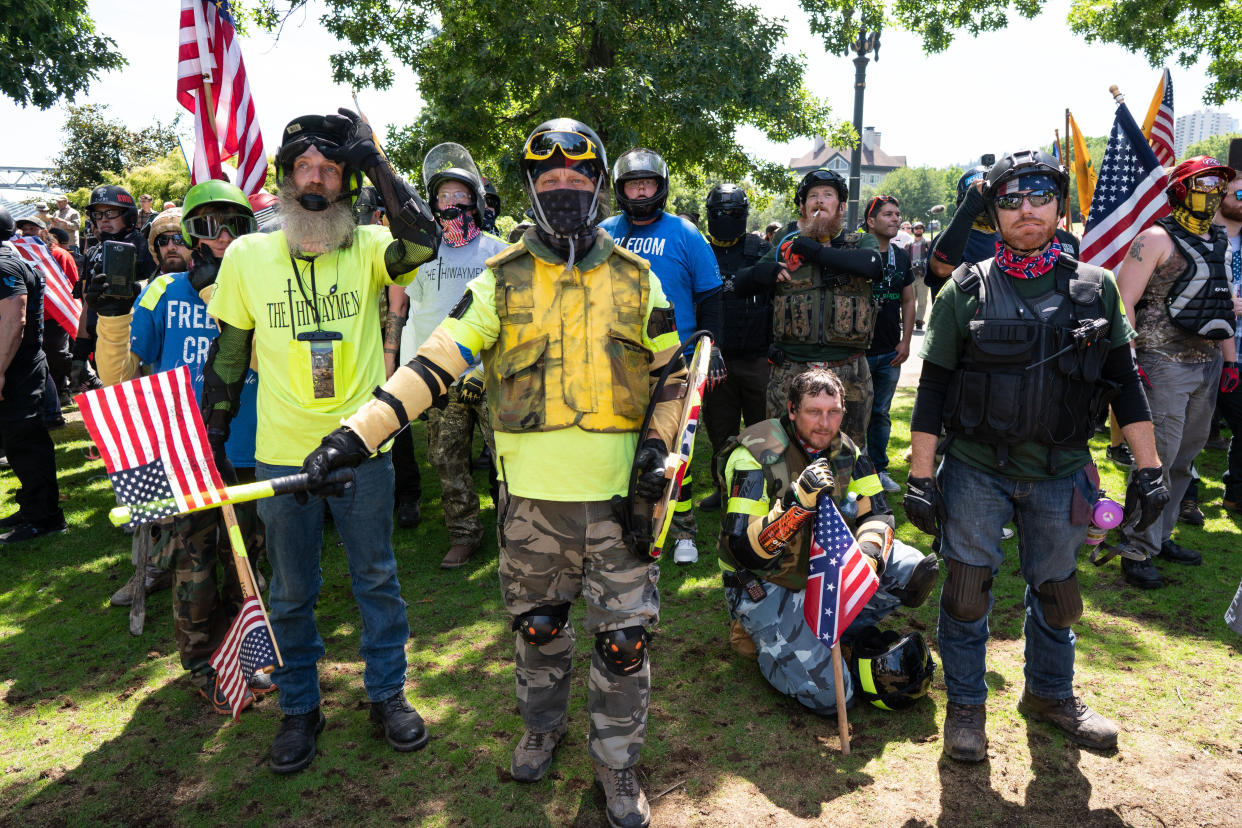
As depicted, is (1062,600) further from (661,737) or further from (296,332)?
(296,332)

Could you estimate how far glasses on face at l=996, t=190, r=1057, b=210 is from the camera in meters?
3.29

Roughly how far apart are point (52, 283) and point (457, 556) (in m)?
4.36

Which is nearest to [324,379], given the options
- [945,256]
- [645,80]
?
[945,256]

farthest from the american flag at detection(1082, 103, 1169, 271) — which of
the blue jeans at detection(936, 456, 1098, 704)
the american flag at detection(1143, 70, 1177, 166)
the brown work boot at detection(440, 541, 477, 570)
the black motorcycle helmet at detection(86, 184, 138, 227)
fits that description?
the black motorcycle helmet at detection(86, 184, 138, 227)

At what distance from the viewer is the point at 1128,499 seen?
346 centimetres

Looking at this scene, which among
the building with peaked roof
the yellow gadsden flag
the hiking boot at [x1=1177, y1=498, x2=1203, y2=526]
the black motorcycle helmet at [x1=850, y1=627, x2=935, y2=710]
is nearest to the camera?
the black motorcycle helmet at [x1=850, y1=627, x2=935, y2=710]

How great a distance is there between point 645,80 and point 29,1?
12383 mm

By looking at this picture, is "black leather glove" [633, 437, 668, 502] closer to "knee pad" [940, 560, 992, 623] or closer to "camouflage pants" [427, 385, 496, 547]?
"knee pad" [940, 560, 992, 623]

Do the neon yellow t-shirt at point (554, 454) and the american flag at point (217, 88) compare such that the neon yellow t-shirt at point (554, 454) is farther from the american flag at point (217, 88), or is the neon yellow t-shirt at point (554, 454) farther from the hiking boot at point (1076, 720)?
the american flag at point (217, 88)

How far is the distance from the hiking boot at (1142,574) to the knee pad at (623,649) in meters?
3.86

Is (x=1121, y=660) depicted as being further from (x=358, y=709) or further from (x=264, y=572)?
(x=264, y=572)

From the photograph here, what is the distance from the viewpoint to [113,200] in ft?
23.2

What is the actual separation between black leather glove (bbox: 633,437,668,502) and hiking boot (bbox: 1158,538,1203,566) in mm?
4383

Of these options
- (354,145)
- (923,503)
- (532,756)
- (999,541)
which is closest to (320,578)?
(532,756)
